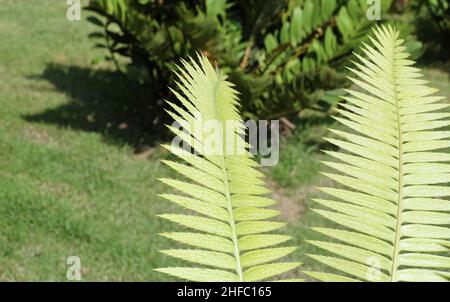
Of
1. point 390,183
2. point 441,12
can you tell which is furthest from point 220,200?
point 441,12

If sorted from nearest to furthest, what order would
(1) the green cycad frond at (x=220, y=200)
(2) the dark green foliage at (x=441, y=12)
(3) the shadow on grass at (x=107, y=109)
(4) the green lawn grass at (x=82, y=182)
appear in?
(1) the green cycad frond at (x=220, y=200), (4) the green lawn grass at (x=82, y=182), (3) the shadow on grass at (x=107, y=109), (2) the dark green foliage at (x=441, y=12)

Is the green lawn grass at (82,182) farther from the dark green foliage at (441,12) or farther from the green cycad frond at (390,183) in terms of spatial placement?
the dark green foliage at (441,12)

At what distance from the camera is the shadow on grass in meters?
5.11

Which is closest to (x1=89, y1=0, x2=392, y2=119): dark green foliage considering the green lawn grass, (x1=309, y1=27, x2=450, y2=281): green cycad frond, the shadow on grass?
the shadow on grass

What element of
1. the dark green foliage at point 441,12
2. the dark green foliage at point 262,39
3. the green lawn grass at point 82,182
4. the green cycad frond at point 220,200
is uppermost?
the dark green foliage at point 441,12

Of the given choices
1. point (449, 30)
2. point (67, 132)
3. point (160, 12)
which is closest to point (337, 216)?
point (160, 12)

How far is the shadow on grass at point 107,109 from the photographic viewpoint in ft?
16.8

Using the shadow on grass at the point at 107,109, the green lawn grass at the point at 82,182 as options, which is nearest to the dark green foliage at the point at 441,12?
the green lawn grass at the point at 82,182

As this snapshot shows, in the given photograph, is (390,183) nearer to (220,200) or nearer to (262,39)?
(220,200)

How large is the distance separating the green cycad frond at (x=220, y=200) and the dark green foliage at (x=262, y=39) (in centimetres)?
337

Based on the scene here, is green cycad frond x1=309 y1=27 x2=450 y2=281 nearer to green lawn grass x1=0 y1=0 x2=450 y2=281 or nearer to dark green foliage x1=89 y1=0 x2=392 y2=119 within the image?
green lawn grass x1=0 y1=0 x2=450 y2=281

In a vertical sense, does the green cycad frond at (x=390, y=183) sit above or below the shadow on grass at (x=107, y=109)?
below
